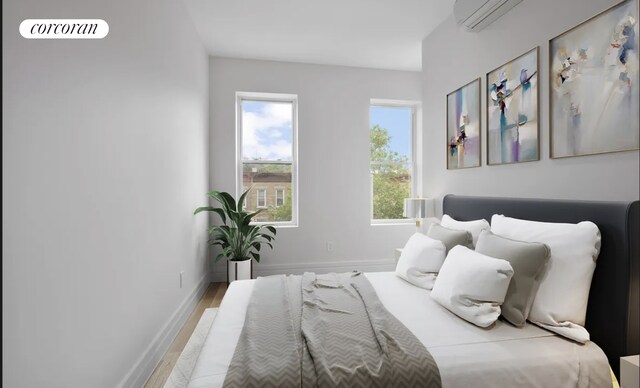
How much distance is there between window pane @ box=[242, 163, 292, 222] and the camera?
3959 millimetres

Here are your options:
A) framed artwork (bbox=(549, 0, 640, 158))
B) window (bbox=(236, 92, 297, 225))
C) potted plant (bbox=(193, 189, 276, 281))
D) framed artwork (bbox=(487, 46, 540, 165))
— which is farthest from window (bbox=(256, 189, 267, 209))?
framed artwork (bbox=(549, 0, 640, 158))

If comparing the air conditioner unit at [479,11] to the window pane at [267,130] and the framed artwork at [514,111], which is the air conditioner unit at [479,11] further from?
the window pane at [267,130]

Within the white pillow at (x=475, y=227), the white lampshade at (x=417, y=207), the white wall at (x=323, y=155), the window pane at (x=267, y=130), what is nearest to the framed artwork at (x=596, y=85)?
the white pillow at (x=475, y=227)

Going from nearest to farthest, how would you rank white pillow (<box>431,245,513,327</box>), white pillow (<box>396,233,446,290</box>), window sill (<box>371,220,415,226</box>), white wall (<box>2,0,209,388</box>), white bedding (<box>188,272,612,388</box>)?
white wall (<box>2,0,209,388</box>) → white bedding (<box>188,272,612,388</box>) → white pillow (<box>431,245,513,327</box>) → white pillow (<box>396,233,446,290</box>) → window sill (<box>371,220,415,226</box>)

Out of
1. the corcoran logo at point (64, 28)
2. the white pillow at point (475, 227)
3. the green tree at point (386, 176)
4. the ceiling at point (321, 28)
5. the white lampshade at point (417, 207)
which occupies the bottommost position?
the white pillow at point (475, 227)

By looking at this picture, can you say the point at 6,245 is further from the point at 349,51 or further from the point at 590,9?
the point at 349,51

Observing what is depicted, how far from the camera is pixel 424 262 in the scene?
6.82ft

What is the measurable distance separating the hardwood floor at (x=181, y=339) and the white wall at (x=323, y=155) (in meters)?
0.44

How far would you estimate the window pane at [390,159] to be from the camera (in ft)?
13.7

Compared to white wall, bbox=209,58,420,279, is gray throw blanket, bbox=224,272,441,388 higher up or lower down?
lower down

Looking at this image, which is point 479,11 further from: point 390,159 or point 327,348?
point 327,348

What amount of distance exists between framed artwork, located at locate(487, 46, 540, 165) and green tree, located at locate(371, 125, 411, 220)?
75.5 inches

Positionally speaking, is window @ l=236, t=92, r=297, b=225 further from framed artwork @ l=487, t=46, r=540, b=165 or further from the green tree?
framed artwork @ l=487, t=46, r=540, b=165

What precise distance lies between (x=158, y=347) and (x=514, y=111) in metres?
2.91
